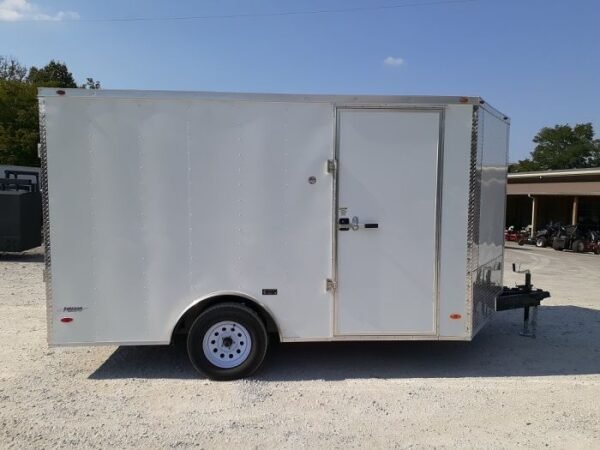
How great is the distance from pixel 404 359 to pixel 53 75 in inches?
1764

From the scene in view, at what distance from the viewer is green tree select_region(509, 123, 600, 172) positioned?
68.7 m

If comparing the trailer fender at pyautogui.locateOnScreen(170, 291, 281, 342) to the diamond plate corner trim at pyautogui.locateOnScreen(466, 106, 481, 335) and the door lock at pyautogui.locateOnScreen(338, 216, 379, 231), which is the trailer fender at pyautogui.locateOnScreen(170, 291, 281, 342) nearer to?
the door lock at pyautogui.locateOnScreen(338, 216, 379, 231)

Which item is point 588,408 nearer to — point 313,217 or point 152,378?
point 313,217

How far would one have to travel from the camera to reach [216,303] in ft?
16.4

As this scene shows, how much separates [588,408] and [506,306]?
1882 millimetres

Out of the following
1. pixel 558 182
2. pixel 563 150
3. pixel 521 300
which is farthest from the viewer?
pixel 563 150

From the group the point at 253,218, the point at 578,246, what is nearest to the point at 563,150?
the point at 578,246

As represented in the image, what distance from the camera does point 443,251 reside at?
16.8 ft

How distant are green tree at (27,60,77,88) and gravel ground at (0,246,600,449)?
3953 cm

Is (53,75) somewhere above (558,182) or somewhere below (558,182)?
above

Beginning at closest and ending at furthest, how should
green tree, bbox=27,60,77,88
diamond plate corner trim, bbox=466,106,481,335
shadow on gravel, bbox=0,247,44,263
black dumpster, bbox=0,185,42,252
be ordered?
diamond plate corner trim, bbox=466,106,481,335
black dumpster, bbox=0,185,42,252
shadow on gravel, bbox=0,247,44,263
green tree, bbox=27,60,77,88

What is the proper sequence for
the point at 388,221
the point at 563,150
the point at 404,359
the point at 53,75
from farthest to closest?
the point at 563,150 < the point at 53,75 < the point at 404,359 < the point at 388,221

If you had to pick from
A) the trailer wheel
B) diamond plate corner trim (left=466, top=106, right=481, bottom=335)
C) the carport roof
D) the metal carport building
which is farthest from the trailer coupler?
the metal carport building

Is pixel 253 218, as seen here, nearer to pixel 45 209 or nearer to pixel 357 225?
pixel 357 225
